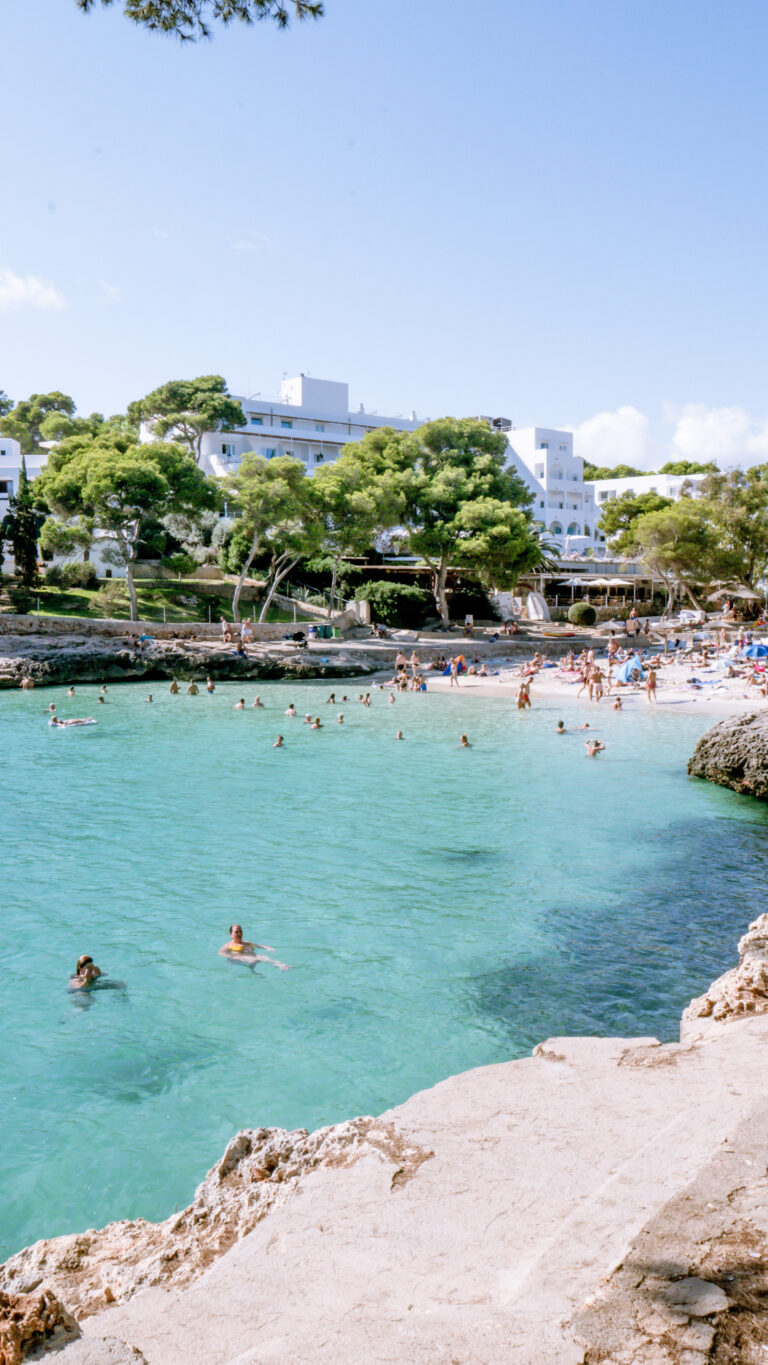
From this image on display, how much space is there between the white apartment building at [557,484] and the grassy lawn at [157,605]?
4689 cm

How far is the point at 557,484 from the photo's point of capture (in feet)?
303

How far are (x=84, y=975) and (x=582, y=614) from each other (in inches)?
2016

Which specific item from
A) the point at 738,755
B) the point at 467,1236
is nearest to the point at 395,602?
the point at 738,755

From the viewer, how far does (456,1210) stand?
4.52 m

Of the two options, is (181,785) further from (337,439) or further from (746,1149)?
(337,439)

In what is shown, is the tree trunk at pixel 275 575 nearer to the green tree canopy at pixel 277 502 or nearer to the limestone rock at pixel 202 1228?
the green tree canopy at pixel 277 502

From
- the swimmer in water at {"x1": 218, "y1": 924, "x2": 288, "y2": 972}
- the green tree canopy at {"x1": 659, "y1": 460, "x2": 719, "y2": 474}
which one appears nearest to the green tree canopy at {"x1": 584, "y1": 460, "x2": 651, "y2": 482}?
the green tree canopy at {"x1": 659, "y1": 460, "x2": 719, "y2": 474}

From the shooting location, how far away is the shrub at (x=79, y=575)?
153 feet

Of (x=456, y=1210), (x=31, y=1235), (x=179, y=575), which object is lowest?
(x=31, y=1235)

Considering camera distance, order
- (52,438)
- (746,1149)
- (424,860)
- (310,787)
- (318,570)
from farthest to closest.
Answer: (52,438), (318,570), (310,787), (424,860), (746,1149)

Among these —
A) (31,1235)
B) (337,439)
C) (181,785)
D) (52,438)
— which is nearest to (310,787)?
(181,785)

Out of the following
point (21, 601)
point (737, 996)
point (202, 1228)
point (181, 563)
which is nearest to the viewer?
point (202, 1228)

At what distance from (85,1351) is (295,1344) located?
82 centimetres

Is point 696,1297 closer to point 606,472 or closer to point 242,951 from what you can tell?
point 242,951
